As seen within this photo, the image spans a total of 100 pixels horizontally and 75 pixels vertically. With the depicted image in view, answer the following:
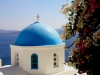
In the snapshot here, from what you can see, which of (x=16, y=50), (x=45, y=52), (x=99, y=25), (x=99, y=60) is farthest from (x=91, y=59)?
(x=16, y=50)

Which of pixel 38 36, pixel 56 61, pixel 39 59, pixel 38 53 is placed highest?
pixel 38 36

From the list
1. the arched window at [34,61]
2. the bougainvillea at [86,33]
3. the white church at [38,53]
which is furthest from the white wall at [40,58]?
the bougainvillea at [86,33]

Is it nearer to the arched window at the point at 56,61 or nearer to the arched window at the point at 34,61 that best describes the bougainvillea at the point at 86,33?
the arched window at the point at 34,61

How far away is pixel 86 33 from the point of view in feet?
12.2

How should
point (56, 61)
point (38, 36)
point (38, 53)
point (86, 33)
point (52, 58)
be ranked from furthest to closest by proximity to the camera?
point (56, 61), point (52, 58), point (38, 36), point (38, 53), point (86, 33)

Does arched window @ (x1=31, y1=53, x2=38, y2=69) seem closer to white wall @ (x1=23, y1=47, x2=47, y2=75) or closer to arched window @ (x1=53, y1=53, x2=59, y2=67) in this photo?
white wall @ (x1=23, y1=47, x2=47, y2=75)

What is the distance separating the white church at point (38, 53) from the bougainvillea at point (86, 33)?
6815mm

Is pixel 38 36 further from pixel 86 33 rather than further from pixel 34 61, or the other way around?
pixel 86 33

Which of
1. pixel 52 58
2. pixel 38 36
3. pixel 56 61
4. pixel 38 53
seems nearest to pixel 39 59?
pixel 38 53

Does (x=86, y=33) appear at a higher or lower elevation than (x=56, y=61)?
higher

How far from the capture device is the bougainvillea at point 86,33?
346cm

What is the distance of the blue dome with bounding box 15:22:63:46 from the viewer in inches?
429

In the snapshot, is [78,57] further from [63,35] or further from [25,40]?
[25,40]

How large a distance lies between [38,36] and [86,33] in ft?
24.1
